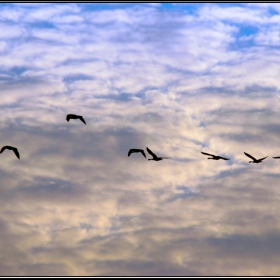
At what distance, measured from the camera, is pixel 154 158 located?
133 metres

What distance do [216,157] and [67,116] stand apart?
34.0m

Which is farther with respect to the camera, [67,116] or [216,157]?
[216,157]

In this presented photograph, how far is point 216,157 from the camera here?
135m

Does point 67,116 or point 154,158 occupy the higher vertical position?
point 67,116

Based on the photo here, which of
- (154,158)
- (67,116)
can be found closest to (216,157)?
(154,158)

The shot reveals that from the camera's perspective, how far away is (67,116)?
125938 millimetres

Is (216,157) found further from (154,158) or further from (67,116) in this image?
(67,116)

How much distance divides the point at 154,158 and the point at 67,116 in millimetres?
21211

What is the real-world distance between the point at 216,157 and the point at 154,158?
13.8 metres

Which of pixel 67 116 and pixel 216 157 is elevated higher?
pixel 67 116
